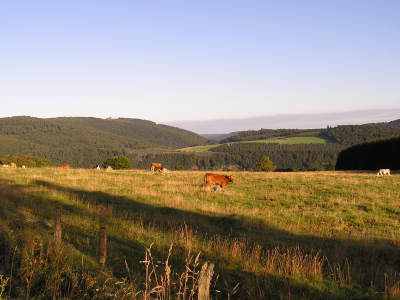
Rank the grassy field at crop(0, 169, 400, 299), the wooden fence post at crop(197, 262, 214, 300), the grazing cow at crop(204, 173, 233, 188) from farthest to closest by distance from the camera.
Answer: the grazing cow at crop(204, 173, 233, 188) < the grassy field at crop(0, 169, 400, 299) < the wooden fence post at crop(197, 262, 214, 300)

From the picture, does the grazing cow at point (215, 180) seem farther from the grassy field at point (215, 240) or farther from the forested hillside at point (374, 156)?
the forested hillside at point (374, 156)

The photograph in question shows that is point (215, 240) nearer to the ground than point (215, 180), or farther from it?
farther from it

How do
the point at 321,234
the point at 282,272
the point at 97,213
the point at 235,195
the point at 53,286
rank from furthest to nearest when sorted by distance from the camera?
the point at 235,195 → the point at 97,213 → the point at 321,234 → the point at 282,272 → the point at 53,286

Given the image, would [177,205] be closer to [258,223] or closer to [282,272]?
[258,223]

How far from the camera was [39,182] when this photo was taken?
70.4ft

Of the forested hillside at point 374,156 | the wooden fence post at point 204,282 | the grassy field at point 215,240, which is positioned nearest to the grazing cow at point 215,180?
the grassy field at point 215,240

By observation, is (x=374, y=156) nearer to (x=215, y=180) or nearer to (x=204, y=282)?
(x=215, y=180)

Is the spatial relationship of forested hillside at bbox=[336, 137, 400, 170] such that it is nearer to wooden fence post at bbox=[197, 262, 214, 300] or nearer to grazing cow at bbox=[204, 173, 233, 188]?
grazing cow at bbox=[204, 173, 233, 188]

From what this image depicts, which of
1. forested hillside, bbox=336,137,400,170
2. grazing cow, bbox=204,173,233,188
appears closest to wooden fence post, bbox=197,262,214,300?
grazing cow, bbox=204,173,233,188

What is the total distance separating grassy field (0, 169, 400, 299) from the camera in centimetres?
624

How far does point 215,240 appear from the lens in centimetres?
996

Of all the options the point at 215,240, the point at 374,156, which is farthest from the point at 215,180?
the point at 374,156

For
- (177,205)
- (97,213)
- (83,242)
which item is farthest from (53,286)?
(177,205)

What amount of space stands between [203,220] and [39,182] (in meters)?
13.6
